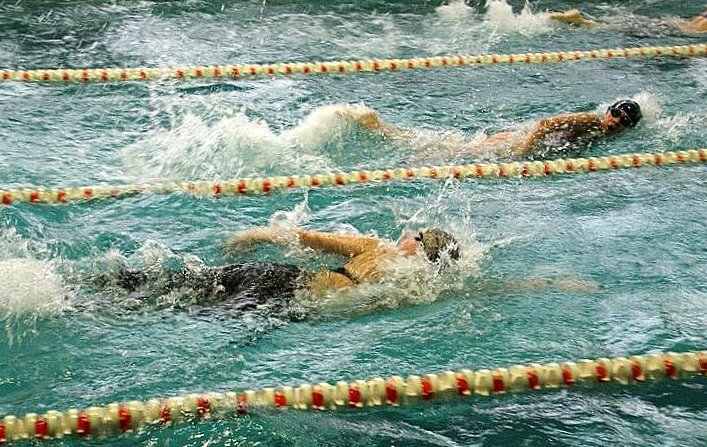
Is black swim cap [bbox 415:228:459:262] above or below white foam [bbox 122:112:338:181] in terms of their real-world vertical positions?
above

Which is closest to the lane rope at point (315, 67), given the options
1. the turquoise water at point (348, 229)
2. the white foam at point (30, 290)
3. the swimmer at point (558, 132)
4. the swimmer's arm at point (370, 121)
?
the turquoise water at point (348, 229)

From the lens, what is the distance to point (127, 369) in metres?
3.54

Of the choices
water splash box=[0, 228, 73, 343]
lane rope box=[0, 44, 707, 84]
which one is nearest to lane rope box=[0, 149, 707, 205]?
water splash box=[0, 228, 73, 343]

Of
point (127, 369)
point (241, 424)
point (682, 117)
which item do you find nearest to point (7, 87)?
point (127, 369)

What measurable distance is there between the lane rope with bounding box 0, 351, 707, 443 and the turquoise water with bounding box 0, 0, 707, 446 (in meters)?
0.05

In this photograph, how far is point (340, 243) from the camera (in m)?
4.17

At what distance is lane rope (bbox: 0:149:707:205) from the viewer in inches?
190

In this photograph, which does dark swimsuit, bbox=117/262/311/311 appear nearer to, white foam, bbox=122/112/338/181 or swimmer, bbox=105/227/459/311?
swimmer, bbox=105/227/459/311

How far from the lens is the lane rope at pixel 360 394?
311 cm

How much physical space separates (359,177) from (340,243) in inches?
41.1

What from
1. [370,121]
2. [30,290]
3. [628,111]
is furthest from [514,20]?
[30,290]

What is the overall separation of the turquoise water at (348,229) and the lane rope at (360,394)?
0.05 metres

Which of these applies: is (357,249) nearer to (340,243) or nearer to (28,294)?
(340,243)

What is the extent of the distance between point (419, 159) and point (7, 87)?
2.93m
